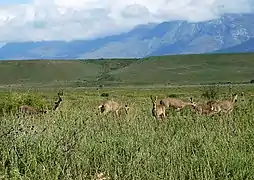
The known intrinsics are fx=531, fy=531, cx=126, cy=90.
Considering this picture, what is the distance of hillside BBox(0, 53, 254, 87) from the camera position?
144m

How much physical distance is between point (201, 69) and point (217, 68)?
4984 millimetres

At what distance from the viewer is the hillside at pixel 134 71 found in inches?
5664

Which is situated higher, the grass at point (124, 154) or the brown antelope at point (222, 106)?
the brown antelope at point (222, 106)

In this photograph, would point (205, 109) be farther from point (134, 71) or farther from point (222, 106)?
point (134, 71)

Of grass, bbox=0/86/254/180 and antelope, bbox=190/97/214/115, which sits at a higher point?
antelope, bbox=190/97/214/115

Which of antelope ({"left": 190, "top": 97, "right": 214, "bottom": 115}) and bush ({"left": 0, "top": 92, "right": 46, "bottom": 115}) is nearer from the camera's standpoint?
antelope ({"left": 190, "top": 97, "right": 214, "bottom": 115})

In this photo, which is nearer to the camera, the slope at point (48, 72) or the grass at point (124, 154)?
the grass at point (124, 154)

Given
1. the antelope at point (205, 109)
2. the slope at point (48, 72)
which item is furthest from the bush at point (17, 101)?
the slope at point (48, 72)

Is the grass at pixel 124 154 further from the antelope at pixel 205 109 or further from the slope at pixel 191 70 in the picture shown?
the slope at pixel 191 70

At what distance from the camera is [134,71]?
163 m

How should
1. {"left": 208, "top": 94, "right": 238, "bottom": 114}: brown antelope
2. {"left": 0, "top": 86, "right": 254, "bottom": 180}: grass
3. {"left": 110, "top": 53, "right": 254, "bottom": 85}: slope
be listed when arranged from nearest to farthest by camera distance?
{"left": 0, "top": 86, "right": 254, "bottom": 180}: grass → {"left": 208, "top": 94, "right": 238, "bottom": 114}: brown antelope → {"left": 110, "top": 53, "right": 254, "bottom": 85}: slope

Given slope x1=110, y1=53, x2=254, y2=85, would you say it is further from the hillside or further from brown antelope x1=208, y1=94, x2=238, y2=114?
brown antelope x1=208, y1=94, x2=238, y2=114

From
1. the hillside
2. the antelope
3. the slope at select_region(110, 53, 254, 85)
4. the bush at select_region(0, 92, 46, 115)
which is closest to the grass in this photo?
the antelope

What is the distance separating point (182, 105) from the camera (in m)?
21.0
